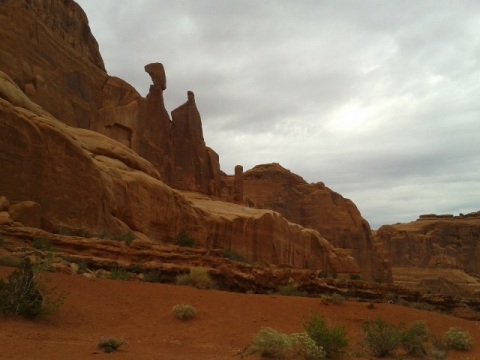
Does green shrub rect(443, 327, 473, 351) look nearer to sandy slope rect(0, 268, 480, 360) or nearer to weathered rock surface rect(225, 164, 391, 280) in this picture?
sandy slope rect(0, 268, 480, 360)

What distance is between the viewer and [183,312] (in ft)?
40.2

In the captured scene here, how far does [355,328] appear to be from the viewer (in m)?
14.8

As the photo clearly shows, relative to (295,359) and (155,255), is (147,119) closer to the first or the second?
(155,255)

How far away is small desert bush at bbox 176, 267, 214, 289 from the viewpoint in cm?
1642

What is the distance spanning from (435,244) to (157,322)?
88.6 metres

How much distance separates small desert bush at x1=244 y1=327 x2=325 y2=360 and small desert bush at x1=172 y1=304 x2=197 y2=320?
10.6 ft

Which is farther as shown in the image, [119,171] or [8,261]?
[119,171]

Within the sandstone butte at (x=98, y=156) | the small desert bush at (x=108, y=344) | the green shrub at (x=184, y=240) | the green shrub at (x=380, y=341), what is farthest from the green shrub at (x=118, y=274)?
the green shrub at (x=184, y=240)

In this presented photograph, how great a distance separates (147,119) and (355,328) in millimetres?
39816

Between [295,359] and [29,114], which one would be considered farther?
[29,114]

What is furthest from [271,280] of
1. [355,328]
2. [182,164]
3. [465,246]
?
[465,246]

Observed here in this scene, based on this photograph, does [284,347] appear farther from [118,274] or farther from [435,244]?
[435,244]

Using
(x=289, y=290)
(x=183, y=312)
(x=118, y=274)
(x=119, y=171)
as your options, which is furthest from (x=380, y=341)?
(x=119, y=171)

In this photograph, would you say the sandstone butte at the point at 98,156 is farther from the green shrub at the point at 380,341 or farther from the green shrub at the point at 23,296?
the green shrub at the point at 380,341
